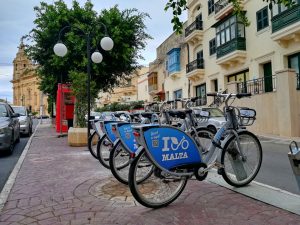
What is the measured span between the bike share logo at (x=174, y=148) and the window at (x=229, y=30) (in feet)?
59.3

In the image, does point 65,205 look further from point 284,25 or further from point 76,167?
point 284,25

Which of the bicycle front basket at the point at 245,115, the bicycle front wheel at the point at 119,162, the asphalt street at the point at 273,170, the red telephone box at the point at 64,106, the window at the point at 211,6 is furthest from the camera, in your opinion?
the window at the point at 211,6

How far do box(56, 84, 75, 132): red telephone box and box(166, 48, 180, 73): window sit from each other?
18161 millimetres

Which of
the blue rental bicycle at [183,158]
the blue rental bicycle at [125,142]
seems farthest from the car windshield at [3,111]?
the blue rental bicycle at [183,158]

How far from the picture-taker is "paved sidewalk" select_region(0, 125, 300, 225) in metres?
3.80

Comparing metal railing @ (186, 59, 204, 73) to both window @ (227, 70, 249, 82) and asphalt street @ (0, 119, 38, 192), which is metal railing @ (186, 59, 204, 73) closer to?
window @ (227, 70, 249, 82)

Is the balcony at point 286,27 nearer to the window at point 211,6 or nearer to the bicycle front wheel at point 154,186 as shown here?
the window at point 211,6

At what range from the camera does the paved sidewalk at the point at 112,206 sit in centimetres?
380

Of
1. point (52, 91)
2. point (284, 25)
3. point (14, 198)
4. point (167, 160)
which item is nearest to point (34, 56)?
point (52, 91)

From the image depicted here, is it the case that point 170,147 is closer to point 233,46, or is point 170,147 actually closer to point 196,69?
point 233,46

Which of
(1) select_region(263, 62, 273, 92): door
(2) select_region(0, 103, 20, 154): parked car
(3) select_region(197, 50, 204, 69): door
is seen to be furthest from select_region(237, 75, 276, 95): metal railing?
(2) select_region(0, 103, 20, 154): parked car

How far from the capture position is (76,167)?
739 cm

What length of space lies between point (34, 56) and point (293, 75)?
1487cm

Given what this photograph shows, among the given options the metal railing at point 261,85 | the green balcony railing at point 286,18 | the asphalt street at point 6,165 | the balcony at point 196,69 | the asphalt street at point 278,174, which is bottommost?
the asphalt street at point 278,174
